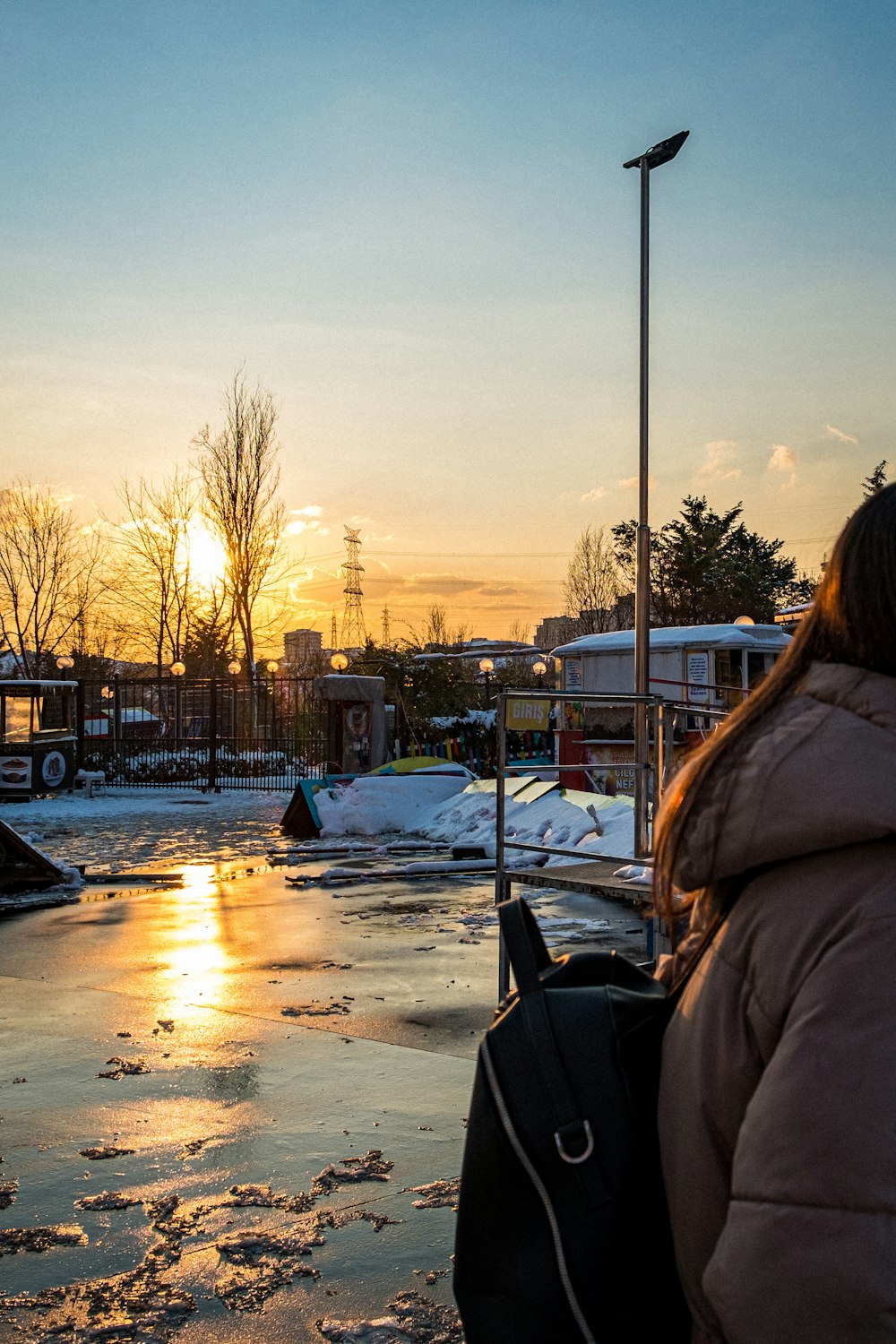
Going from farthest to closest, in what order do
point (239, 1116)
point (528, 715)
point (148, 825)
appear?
point (148, 825), point (528, 715), point (239, 1116)

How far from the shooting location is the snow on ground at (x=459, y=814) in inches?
497

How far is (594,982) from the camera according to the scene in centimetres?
150

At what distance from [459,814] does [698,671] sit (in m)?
7.32

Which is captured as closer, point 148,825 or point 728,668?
point 148,825

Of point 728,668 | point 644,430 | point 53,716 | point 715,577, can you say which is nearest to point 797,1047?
point 644,430

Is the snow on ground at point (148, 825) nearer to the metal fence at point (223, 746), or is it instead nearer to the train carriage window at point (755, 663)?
the metal fence at point (223, 746)

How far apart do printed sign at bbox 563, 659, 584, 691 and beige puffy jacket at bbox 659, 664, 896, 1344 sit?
2221 cm

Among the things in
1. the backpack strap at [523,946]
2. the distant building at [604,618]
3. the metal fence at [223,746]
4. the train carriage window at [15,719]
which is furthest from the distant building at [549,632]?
the backpack strap at [523,946]

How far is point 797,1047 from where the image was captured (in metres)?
1.17

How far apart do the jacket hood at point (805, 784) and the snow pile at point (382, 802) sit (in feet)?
48.4

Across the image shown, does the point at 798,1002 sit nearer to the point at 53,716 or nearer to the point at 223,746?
the point at 53,716

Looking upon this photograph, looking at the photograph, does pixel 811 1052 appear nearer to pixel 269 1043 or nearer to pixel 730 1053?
pixel 730 1053

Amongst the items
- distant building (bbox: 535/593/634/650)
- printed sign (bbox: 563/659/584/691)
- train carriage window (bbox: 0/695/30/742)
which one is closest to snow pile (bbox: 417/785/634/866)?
printed sign (bbox: 563/659/584/691)

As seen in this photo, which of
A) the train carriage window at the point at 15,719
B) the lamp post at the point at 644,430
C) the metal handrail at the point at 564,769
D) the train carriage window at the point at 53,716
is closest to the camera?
the metal handrail at the point at 564,769
